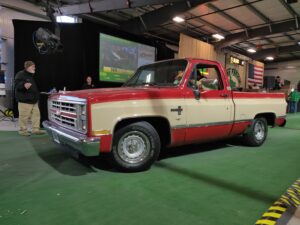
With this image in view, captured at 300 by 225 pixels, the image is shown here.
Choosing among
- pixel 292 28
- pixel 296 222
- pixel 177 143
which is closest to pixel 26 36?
pixel 177 143

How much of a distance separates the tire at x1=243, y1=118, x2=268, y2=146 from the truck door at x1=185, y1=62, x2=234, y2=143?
33.5 inches

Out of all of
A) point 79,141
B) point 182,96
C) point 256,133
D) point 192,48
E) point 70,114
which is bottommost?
point 256,133

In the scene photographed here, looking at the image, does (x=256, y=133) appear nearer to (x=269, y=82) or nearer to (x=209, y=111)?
(x=209, y=111)

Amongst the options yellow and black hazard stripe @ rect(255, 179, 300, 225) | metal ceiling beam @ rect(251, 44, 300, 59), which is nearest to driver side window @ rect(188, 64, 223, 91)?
yellow and black hazard stripe @ rect(255, 179, 300, 225)

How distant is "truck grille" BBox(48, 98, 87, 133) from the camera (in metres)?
3.18

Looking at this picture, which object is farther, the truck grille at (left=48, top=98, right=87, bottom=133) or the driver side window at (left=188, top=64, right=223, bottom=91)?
the driver side window at (left=188, top=64, right=223, bottom=91)

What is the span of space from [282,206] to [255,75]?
2023 cm

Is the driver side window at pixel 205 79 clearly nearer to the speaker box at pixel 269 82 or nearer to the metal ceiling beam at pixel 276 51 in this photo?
the metal ceiling beam at pixel 276 51

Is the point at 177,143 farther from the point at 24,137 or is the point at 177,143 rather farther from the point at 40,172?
the point at 24,137

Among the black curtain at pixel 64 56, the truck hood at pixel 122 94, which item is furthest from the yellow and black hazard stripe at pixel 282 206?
the black curtain at pixel 64 56

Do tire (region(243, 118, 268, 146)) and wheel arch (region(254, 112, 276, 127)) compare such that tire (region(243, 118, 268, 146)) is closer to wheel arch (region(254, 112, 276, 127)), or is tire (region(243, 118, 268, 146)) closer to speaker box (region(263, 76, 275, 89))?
wheel arch (region(254, 112, 276, 127))

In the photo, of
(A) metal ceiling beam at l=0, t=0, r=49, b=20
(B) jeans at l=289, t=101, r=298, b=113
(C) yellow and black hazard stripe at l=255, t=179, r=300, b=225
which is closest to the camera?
(C) yellow and black hazard stripe at l=255, t=179, r=300, b=225

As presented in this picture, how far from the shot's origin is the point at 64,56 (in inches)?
375

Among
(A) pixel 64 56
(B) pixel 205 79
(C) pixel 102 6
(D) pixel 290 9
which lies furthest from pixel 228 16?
(B) pixel 205 79
